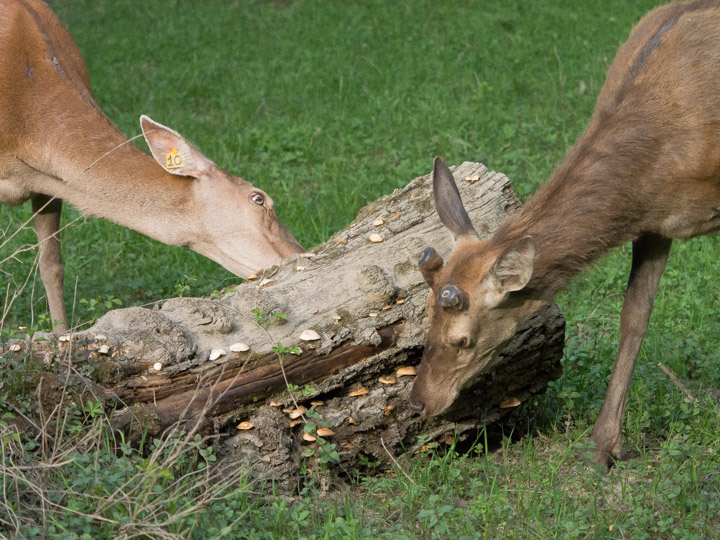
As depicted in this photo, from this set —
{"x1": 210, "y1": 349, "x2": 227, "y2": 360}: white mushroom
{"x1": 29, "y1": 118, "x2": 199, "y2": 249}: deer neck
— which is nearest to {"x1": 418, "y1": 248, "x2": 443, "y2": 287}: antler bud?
{"x1": 210, "y1": 349, "x2": 227, "y2": 360}: white mushroom

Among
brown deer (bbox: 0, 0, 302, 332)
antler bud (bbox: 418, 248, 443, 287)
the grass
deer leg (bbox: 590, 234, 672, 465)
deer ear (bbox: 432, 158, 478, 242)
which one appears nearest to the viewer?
the grass

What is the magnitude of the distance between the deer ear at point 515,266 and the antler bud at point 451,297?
0.61 feet

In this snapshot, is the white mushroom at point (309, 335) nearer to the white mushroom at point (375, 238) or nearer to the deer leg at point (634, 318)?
the white mushroom at point (375, 238)

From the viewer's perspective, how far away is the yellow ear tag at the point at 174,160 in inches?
269

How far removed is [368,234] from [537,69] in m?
7.27

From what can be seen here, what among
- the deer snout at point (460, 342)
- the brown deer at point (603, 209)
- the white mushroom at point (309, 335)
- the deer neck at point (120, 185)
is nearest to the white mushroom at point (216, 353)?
the white mushroom at point (309, 335)

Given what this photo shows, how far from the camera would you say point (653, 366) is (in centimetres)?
643

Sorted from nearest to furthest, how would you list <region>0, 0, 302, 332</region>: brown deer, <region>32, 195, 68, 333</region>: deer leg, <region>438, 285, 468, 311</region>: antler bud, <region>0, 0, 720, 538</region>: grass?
<region>0, 0, 720, 538</region>: grass < <region>438, 285, 468, 311</region>: antler bud < <region>0, 0, 302, 332</region>: brown deer < <region>32, 195, 68, 333</region>: deer leg

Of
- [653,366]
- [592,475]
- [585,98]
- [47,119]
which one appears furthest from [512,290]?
[585,98]

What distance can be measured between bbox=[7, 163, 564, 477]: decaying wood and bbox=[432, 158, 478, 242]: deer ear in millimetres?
283

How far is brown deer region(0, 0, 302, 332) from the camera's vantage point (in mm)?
6742

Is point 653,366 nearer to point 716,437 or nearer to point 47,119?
point 716,437

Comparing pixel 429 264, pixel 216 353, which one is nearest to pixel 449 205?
pixel 429 264

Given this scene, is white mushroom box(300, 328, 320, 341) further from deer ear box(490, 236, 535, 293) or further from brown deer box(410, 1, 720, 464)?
deer ear box(490, 236, 535, 293)
